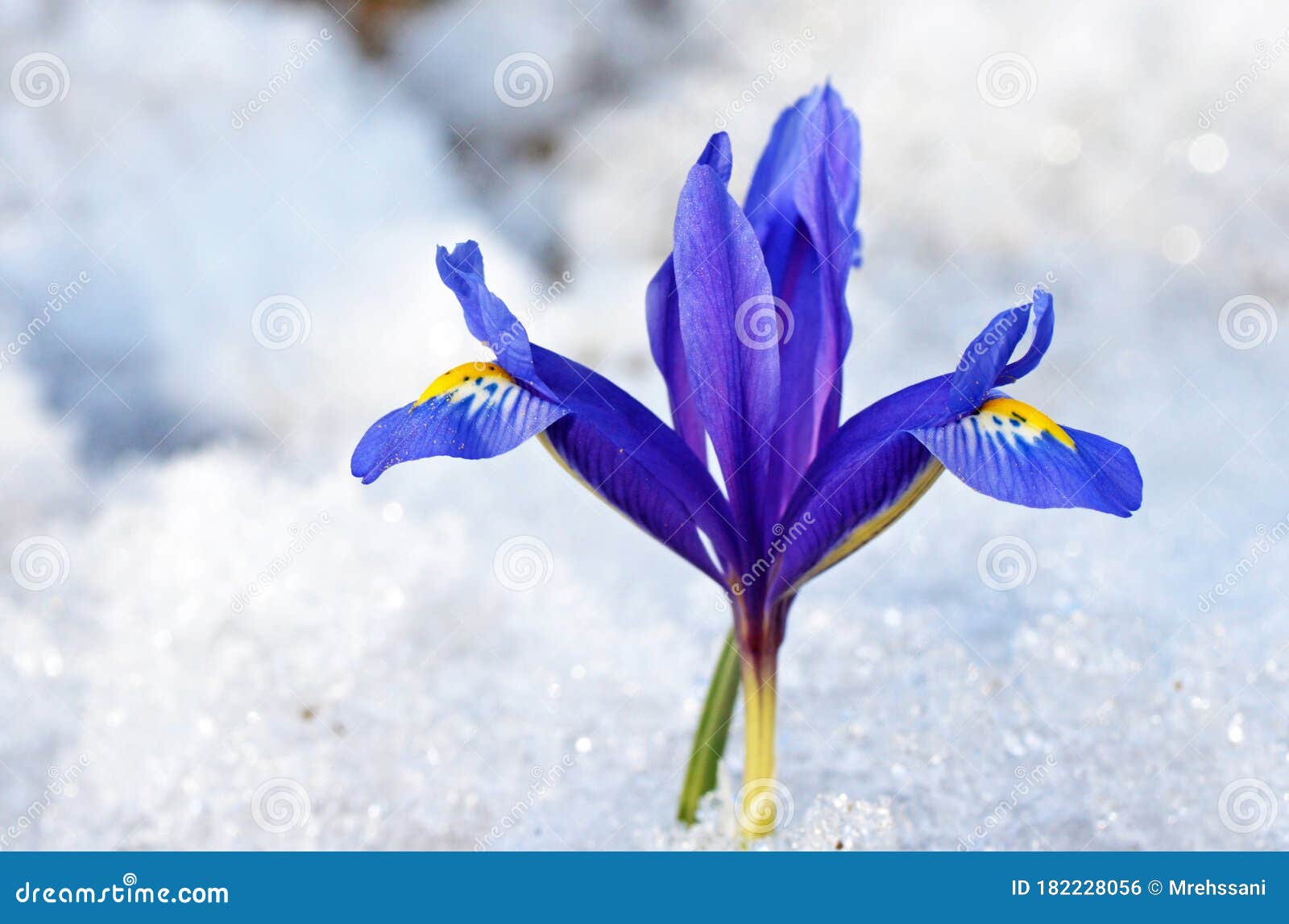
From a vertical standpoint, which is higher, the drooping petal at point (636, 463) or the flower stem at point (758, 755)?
the drooping petal at point (636, 463)

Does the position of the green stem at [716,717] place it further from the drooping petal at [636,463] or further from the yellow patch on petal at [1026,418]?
the yellow patch on petal at [1026,418]

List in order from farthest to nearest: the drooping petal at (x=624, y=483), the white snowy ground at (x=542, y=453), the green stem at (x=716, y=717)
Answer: the white snowy ground at (x=542, y=453) < the green stem at (x=716, y=717) < the drooping petal at (x=624, y=483)

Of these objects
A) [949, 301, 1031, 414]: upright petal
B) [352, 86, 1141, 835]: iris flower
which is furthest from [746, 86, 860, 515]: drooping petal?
[949, 301, 1031, 414]: upright petal

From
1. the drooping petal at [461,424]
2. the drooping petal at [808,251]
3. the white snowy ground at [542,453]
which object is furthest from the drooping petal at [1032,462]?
the white snowy ground at [542,453]

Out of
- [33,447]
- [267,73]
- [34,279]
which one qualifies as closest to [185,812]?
[33,447]

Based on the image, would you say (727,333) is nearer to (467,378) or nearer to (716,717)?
(467,378)

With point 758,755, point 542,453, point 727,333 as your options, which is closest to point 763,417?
point 727,333
